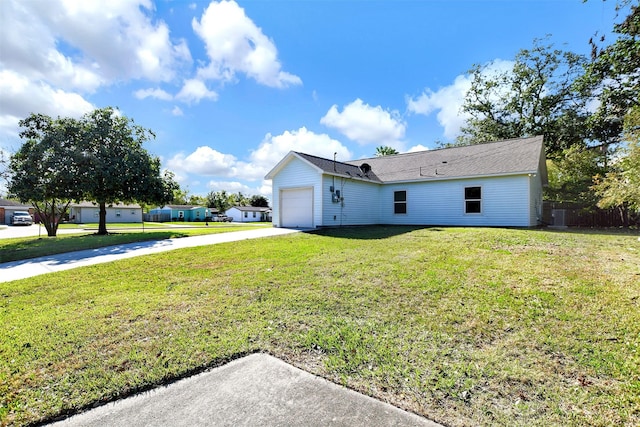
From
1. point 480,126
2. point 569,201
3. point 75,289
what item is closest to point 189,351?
point 75,289

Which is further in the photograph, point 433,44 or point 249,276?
point 433,44

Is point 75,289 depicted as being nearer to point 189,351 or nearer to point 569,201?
point 189,351

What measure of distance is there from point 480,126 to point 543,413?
30.2 meters

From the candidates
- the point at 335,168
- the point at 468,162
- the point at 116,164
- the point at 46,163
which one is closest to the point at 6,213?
the point at 46,163

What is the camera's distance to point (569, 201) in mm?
17906

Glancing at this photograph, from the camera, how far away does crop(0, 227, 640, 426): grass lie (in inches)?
94.1

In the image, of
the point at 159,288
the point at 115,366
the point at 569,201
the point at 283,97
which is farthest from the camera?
the point at 569,201

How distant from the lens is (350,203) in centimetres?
1542

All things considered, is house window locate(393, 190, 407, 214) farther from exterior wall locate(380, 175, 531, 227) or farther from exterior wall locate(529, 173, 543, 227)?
exterior wall locate(529, 173, 543, 227)

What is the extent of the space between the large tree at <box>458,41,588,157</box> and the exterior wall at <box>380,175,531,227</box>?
1346 centimetres

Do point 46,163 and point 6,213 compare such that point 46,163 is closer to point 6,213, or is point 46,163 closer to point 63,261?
point 63,261

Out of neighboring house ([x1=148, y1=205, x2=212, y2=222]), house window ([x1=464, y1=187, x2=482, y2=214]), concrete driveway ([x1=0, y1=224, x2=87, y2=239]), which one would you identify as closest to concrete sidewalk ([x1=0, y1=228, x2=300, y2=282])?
concrete driveway ([x1=0, y1=224, x2=87, y2=239])

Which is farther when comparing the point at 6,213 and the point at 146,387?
the point at 6,213

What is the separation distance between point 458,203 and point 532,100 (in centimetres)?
1733
